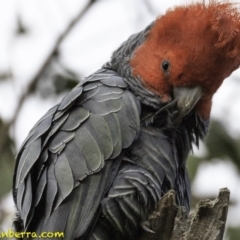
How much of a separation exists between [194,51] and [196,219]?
4.18 feet

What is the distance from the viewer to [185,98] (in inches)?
164

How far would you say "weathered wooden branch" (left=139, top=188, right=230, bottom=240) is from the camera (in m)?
3.52

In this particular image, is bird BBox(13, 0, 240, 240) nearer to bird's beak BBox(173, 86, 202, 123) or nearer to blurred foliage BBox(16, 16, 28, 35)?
bird's beak BBox(173, 86, 202, 123)

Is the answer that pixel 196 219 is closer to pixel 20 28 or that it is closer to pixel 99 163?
pixel 99 163

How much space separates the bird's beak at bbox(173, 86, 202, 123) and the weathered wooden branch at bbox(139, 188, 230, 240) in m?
0.80

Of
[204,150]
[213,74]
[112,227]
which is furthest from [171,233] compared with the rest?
[204,150]

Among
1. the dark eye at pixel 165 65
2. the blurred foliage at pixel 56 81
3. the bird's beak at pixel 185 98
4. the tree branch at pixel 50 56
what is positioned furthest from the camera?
the blurred foliage at pixel 56 81

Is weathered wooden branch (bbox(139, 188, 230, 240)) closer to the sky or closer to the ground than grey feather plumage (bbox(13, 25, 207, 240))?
closer to the ground

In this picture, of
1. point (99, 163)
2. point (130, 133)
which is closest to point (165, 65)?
point (130, 133)

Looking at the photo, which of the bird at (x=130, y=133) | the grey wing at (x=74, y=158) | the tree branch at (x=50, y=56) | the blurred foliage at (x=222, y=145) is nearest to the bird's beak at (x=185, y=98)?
the bird at (x=130, y=133)

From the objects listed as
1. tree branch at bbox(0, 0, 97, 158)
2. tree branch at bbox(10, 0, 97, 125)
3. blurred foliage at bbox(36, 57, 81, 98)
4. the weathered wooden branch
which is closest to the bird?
the weathered wooden branch

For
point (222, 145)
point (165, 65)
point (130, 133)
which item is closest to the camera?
point (130, 133)

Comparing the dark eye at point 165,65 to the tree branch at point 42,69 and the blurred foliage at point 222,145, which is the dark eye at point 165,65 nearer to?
the tree branch at point 42,69

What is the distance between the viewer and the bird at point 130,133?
12.2 ft
